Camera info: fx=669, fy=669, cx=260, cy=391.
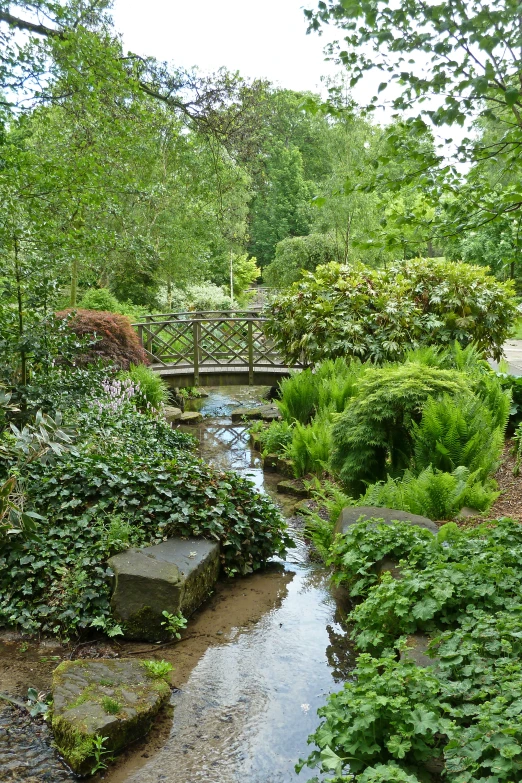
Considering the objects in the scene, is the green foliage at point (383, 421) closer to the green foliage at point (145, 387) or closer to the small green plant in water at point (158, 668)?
the small green plant in water at point (158, 668)

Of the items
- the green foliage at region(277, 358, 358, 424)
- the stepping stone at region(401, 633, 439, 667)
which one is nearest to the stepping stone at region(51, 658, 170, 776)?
the stepping stone at region(401, 633, 439, 667)

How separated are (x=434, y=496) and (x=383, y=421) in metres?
1.07

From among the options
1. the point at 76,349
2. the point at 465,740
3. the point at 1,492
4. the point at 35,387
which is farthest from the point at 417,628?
the point at 76,349

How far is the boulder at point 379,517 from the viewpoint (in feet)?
13.9

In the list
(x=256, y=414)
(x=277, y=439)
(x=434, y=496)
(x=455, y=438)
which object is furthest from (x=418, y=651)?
(x=256, y=414)

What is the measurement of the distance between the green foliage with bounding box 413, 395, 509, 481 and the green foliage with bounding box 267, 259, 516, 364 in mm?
3167

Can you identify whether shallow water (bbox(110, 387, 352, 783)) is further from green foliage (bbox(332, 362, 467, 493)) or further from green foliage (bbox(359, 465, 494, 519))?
green foliage (bbox(332, 362, 467, 493))

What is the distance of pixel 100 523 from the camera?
446 centimetres

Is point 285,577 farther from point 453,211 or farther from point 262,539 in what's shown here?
point 453,211

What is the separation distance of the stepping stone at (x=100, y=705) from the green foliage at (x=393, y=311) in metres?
6.34

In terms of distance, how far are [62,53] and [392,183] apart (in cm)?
488

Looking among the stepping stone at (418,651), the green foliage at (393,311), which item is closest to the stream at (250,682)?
the stepping stone at (418,651)

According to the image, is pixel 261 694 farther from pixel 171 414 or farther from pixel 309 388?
pixel 171 414

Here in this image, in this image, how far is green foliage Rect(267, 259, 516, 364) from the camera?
9.10 metres
